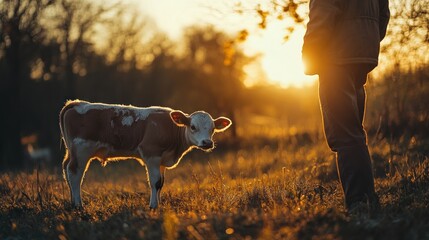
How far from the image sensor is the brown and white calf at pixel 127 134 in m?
8.84

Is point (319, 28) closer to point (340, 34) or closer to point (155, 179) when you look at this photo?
point (340, 34)

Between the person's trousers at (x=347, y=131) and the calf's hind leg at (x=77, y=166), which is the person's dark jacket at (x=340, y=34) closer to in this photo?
the person's trousers at (x=347, y=131)

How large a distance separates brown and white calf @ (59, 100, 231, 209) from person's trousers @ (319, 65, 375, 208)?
2444 millimetres

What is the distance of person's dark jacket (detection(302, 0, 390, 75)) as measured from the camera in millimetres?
6566

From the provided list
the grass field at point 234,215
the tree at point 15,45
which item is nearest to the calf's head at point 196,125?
the grass field at point 234,215

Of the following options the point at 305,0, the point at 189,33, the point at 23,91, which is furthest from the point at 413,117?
the point at 189,33

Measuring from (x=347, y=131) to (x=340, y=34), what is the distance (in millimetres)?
1124

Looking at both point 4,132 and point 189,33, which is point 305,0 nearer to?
point 4,132

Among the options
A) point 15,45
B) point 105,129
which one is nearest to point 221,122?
point 105,129

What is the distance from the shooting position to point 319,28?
21.5 ft

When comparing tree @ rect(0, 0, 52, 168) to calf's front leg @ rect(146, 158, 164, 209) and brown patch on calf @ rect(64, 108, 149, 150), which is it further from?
calf's front leg @ rect(146, 158, 164, 209)

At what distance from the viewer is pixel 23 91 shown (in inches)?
1505

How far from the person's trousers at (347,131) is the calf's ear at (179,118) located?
8.71ft

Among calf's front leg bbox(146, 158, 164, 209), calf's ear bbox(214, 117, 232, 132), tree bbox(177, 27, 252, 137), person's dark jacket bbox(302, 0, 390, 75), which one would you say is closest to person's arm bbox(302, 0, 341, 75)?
person's dark jacket bbox(302, 0, 390, 75)
